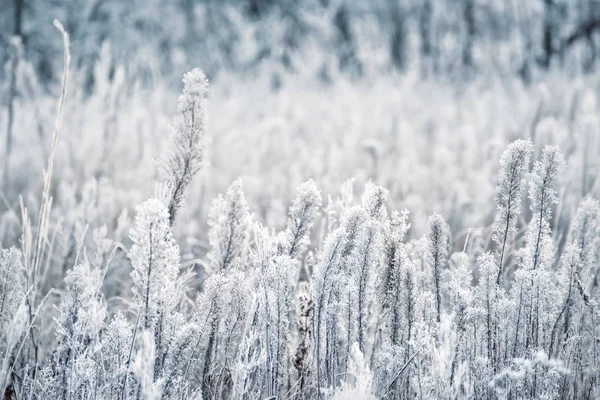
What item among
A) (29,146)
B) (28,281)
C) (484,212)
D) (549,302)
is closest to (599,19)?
(484,212)

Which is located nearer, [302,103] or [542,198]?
[542,198]

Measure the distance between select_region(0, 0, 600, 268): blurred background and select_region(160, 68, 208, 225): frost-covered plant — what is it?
63cm

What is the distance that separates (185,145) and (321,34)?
8.08 metres

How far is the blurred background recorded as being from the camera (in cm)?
337

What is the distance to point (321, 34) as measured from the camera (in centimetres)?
936

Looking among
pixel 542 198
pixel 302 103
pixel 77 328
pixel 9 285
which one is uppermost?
pixel 302 103

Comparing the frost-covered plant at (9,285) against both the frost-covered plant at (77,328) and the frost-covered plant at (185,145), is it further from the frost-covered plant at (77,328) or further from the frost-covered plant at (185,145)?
the frost-covered plant at (185,145)

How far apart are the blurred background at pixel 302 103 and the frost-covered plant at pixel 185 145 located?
24.7 inches

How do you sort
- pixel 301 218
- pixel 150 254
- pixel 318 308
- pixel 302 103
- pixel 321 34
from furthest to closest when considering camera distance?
pixel 321 34 → pixel 302 103 → pixel 301 218 → pixel 318 308 → pixel 150 254

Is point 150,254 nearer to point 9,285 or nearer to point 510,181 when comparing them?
point 9,285

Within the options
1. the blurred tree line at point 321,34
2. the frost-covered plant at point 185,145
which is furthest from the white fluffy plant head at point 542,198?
the blurred tree line at point 321,34

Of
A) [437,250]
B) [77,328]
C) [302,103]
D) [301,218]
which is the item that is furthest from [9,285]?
[302,103]

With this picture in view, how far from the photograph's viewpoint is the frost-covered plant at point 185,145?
5.27 ft

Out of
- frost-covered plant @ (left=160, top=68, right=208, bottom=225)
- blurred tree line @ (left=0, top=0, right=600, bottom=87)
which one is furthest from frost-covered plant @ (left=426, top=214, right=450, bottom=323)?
blurred tree line @ (left=0, top=0, right=600, bottom=87)
